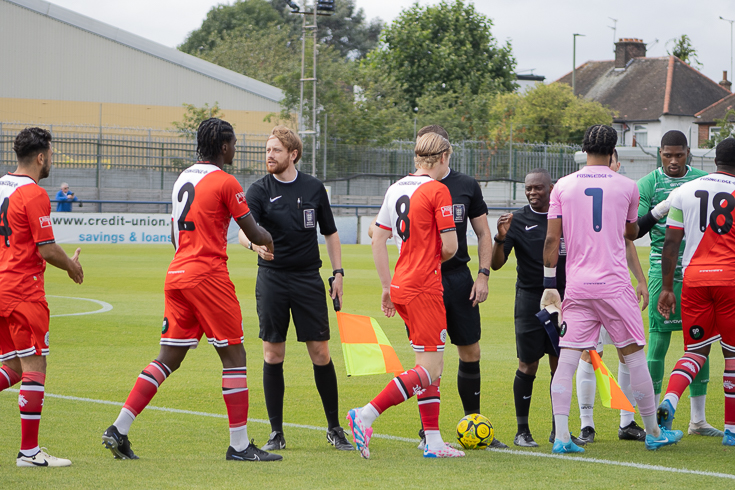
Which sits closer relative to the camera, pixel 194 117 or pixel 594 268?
pixel 594 268

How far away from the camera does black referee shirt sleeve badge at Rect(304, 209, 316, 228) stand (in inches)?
237

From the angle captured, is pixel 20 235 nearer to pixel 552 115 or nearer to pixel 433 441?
pixel 433 441

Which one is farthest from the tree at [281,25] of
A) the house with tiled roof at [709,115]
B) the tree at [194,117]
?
the tree at [194,117]

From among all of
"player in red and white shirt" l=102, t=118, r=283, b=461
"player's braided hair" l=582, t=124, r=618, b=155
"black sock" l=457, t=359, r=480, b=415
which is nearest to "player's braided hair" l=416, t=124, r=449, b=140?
"player's braided hair" l=582, t=124, r=618, b=155

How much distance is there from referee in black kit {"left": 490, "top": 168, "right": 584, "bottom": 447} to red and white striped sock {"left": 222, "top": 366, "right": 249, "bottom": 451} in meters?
1.94

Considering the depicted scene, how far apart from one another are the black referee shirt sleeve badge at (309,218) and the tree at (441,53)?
50749 mm

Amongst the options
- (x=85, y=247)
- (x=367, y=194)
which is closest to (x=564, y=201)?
(x=85, y=247)

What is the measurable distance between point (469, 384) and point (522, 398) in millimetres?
384

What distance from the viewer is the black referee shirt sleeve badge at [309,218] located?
601cm

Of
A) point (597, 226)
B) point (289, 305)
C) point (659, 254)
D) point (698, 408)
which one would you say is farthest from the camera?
point (659, 254)

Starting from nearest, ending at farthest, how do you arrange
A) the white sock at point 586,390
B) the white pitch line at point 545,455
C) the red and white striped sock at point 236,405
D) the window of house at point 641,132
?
the white pitch line at point 545,455 → the red and white striped sock at point 236,405 → the white sock at point 586,390 → the window of house at point 641,132

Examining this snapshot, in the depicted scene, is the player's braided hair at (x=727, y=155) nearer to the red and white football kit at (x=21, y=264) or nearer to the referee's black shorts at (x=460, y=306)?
the referee's black shorts at (x=460, y=306)

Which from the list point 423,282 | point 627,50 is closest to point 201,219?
point 423,282

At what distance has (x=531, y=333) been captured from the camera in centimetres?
609
